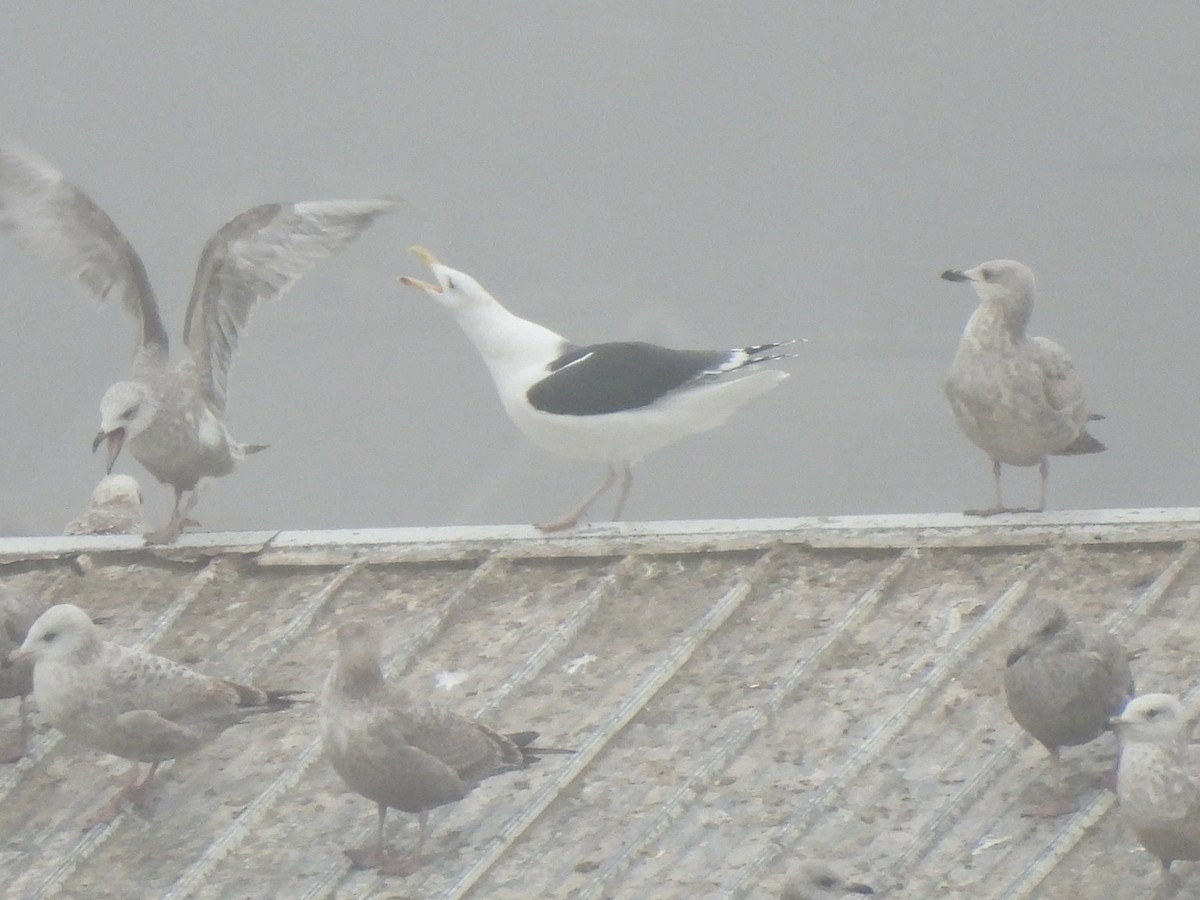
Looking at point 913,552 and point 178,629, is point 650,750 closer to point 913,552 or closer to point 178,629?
point 913,552

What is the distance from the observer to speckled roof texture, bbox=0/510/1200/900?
5.73 meters

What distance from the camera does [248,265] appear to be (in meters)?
9.87

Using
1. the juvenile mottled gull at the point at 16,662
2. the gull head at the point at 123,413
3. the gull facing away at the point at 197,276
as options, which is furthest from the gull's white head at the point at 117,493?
the juvenile mottled gull at the point at 16,662

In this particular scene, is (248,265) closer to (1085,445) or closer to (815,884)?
(1085,445)

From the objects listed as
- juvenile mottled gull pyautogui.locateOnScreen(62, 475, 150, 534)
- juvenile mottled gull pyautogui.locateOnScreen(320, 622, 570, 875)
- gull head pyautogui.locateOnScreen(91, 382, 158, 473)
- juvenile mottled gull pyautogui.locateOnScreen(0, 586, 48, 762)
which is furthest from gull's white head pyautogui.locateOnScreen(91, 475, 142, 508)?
juvenile mottled gull pyautogui.locateOnScreen(320, 622, 570, 875)

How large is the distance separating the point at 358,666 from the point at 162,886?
A: 0.80 meters

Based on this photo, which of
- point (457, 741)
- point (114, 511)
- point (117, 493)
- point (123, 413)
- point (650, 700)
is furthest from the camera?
point (117, 493)

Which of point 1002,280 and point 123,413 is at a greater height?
point 1002,280

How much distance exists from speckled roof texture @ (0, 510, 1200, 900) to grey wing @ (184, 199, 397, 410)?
6.06 ft

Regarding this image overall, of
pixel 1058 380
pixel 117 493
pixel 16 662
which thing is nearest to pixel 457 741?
pixel 16 662

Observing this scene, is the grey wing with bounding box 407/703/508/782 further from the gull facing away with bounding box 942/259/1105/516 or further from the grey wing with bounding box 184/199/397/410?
the grey wing with bounding box 184/199/397/410

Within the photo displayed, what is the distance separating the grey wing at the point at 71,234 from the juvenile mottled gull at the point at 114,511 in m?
3.25

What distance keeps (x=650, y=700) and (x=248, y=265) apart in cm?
402

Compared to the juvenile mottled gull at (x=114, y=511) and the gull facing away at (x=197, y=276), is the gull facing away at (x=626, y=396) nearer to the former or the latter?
the gull facing away at (x=197, y=276)
